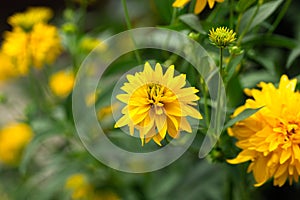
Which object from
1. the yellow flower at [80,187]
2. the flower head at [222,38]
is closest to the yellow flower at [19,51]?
the yellow flower at [80,187]

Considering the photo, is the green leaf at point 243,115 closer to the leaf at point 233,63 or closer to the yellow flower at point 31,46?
the leaf at point 233,63

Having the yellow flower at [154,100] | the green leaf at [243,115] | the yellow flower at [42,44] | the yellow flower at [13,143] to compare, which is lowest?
the yellow flower at [13,143]

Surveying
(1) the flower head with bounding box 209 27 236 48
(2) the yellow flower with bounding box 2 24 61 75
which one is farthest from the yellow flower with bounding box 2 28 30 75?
(1) the flower head with bounding box 209 27 236 48

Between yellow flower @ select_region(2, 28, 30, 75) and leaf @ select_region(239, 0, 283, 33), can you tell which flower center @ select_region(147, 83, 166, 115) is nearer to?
leaf @ select_region(239, 0, 283, 33)

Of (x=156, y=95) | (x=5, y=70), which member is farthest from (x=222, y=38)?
(x=5, y=70)

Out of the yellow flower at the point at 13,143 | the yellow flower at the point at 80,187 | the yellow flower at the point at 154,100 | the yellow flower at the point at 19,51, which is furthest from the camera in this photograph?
the yellow flower at the point at 13,143

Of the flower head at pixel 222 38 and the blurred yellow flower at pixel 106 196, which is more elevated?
the flower head at pixel 222 38

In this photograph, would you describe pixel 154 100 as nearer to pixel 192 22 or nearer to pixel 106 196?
pixel 192 22
